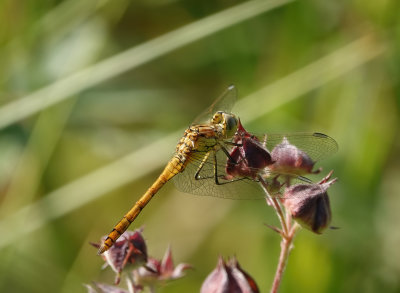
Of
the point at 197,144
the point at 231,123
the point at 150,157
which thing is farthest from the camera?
the point at 150,157

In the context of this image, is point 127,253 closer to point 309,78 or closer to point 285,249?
point 285,249

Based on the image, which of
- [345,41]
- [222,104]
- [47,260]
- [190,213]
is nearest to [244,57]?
[345,41]

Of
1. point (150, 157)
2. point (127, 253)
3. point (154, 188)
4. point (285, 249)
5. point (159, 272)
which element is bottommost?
point (285, 249)

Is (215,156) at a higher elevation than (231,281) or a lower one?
higher

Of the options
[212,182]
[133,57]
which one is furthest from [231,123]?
[133,57]

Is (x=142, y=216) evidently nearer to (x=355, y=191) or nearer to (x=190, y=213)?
(x=190, y=213)

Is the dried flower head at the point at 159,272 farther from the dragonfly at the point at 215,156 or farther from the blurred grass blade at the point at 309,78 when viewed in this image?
the blurred grass blade at the point at 309,78

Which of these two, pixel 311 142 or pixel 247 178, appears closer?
pixel 247 178
